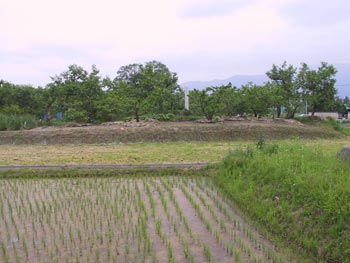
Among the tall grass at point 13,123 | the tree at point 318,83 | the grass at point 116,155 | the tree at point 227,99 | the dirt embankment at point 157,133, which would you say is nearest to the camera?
the grass at point 116,155

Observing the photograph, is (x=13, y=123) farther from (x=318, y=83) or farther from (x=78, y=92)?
(x=318, y=83)

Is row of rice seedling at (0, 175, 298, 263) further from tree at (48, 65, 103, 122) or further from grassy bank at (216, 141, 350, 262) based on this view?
tree at (48, 65, 103, 122)

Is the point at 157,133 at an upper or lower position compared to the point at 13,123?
lower

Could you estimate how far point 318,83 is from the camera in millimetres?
18328

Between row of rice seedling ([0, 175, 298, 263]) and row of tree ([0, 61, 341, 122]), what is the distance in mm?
9672

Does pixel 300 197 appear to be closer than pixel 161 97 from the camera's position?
Yes

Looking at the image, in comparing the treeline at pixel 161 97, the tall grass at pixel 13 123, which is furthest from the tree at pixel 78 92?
the tall grass at pixel 13 123

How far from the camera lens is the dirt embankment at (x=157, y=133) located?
14.0 metres

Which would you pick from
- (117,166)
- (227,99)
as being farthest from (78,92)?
(117,166)

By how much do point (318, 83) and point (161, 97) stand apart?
7918mm

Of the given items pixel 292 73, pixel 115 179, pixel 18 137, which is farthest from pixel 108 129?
pixel 292 73

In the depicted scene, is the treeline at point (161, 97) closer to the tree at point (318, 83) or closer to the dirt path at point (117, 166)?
the tree at point (318, 83)

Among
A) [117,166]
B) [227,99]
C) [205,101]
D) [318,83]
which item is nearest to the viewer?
[117,166]

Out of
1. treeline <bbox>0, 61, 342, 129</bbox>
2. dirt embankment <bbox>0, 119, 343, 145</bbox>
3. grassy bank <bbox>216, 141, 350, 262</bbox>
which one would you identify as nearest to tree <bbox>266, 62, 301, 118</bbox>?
treeline <bbox>0, 61, 342, 129</bbox>
